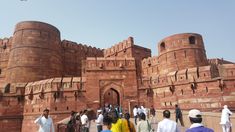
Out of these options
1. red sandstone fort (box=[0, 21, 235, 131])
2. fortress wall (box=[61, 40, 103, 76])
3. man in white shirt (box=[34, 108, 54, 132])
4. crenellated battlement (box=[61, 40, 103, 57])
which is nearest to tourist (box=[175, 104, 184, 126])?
red sandstone fort (box=[0, 21, 235, 131])

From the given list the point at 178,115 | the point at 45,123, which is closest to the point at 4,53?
the point at 178,115

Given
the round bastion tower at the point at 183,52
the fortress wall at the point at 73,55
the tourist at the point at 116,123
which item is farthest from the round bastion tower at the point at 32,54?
the tourist at the point at 116,123

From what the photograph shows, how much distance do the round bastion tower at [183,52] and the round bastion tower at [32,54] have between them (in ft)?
34.6

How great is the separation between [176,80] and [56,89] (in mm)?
8618

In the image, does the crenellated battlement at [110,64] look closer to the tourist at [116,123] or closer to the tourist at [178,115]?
the tourist at [178,115]

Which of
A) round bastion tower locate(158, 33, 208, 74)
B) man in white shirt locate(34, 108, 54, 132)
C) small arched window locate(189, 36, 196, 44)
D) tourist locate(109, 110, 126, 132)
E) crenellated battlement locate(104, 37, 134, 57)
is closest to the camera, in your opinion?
tourist locate(109, 110, 126, 132)

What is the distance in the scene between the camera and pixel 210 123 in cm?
672

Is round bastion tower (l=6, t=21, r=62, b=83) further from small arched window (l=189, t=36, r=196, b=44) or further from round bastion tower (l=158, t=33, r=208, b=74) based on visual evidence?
small arched window (l=189, t=36, r=196, b=44)

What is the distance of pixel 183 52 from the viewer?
17.1 meters

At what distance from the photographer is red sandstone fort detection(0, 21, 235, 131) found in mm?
13141

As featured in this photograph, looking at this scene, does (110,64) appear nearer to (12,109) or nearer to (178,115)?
(178,115)

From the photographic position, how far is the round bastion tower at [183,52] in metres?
16.9

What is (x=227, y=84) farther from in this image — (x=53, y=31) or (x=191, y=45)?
(x=53, y=31)

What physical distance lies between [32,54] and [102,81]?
25.7 ft
